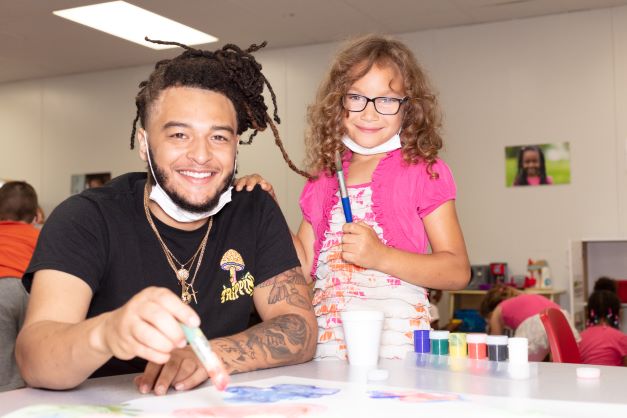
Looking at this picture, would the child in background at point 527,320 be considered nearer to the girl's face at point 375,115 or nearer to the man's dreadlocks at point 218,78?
the girl's face at point 375,115

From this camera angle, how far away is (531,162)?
6.64 m

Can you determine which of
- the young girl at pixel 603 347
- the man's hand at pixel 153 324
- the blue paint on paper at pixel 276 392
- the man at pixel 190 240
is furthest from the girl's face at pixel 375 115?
the young girl at pixel 603 347

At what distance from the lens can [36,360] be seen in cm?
123

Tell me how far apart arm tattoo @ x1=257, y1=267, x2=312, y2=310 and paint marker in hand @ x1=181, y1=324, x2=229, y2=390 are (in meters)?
0.71

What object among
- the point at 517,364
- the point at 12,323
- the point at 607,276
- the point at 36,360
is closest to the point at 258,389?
the point at 36,360

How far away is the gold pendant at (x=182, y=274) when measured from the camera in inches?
64.1

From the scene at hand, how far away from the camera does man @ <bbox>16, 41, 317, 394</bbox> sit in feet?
4.62

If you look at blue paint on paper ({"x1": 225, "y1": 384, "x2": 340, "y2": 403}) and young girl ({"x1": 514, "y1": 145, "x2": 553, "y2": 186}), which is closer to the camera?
blue paint on paper ({"x1": 225, "y1": 384, "x2": 340, "y2": 403})

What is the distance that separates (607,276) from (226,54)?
17.9ft

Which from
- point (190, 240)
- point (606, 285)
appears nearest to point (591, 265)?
point (606, 285)

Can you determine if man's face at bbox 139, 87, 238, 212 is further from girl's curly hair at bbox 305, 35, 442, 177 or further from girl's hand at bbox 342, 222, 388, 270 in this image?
girl's curly hair at bbox 305, 35, 442, 177

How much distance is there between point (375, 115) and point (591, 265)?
514 centimetres

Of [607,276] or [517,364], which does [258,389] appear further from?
[607,276]

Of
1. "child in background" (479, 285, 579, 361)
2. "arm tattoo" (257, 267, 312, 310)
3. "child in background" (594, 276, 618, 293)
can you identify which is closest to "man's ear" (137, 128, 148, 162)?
"arm tattoo" (257, 267, 312, 310)
